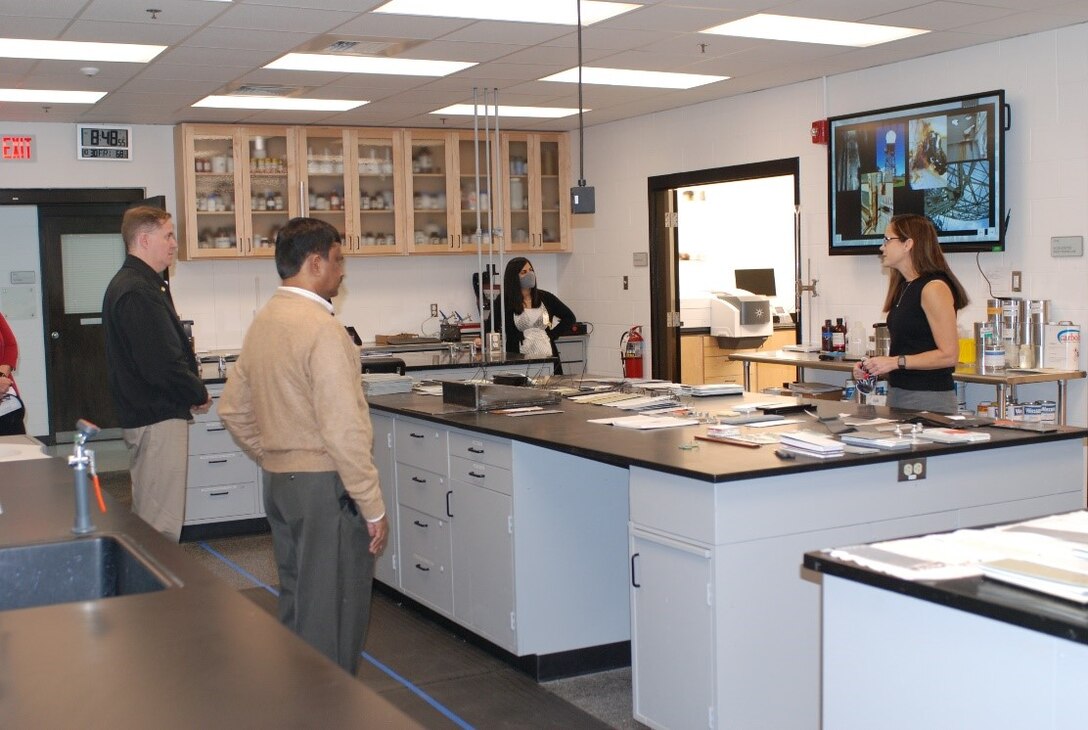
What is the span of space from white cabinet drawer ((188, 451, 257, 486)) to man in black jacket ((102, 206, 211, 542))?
6.85 ft

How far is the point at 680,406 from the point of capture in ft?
15.4

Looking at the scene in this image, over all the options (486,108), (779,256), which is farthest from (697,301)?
(486,108)

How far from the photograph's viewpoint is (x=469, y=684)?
4.20m

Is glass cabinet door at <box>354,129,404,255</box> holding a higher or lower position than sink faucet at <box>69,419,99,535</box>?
higher

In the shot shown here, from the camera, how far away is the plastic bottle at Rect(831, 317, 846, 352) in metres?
7.16

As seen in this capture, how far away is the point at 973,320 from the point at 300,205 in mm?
4871

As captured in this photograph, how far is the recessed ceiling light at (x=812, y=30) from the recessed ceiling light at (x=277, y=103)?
2.99 meters

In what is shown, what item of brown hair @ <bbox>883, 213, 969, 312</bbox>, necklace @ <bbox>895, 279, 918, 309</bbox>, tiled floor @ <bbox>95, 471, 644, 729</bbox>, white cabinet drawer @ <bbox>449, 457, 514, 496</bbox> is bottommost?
tiled floor @ <bbox>95, 471, 644, 729</bbox>

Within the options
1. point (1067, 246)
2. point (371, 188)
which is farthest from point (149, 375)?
point (371, 188)

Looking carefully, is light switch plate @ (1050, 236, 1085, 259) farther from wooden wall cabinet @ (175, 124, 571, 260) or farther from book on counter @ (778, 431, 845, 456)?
wooden wall cabinet @ (175, 124, 571, 260)

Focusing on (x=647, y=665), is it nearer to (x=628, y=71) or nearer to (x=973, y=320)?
(x=973, y=320)

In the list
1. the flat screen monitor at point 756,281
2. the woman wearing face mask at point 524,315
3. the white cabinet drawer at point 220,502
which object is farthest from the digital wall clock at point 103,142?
the flat screen monitor at point 756,281

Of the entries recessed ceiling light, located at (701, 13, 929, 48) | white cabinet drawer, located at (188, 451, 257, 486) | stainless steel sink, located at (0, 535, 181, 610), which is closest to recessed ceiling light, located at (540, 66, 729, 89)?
recessed ceiling light, located at (701, 13, 929, 48)

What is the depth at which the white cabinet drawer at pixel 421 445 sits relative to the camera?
475 centimetres
